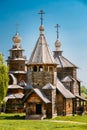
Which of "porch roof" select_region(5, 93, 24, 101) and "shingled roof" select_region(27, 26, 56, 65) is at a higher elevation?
"shingled roof" select_region(27, 26, 56, 65)

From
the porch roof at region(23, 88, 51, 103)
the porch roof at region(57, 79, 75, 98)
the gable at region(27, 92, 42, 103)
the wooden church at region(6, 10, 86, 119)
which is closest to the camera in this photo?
the porch roof at region(23, 88, 51, 103)

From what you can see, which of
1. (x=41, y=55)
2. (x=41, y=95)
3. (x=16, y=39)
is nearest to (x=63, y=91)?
(x=41, y=95)

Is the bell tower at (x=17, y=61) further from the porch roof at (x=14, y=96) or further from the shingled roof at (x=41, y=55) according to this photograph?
the shingled roof at (x=41, y=55)

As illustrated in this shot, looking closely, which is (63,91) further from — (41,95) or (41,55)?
(41,55)

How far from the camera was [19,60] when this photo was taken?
211ft

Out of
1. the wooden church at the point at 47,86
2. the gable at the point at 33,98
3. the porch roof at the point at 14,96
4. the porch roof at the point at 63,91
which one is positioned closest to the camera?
the gable at the point at 33,98

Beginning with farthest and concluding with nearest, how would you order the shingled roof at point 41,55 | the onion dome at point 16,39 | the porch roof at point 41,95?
the onion dome at point 16,39 < the shingled roof at point 41,55 < the porch roof at point 41,95

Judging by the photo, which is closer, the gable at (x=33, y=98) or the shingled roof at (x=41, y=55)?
the gable at (x=33, y=98)

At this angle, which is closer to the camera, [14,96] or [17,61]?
[14,96]

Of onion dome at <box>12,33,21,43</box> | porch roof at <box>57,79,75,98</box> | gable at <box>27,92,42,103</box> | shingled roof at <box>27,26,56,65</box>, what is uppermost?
onion dome at <box>12,33,21,43</box>

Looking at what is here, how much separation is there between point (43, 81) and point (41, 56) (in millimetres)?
2818

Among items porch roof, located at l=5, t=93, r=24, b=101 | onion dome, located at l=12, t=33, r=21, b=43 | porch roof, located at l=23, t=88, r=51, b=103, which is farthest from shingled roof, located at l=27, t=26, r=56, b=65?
onion dome, located at l=12, t=33, r=21, b=43

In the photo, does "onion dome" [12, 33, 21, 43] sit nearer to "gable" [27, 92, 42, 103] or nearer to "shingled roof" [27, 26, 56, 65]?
"shingled roof" [27, 26, 56, 65]

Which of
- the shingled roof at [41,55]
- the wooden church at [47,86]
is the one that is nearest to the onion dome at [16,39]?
the wooden church at [47,86]
